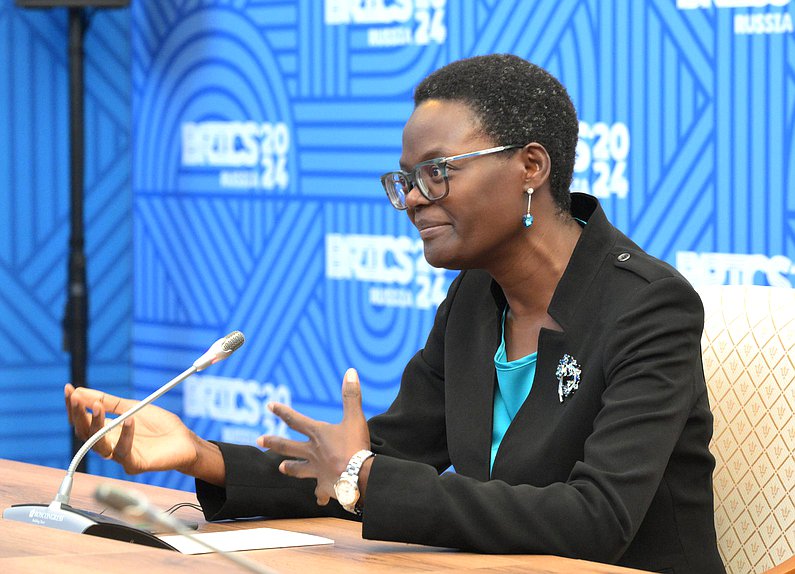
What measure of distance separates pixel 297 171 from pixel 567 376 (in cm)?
256

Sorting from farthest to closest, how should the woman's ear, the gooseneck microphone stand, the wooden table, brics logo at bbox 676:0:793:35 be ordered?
the gooseneck microphone stand
brics logo at bbox 676:0:793:35
the woman's ear
the wooden table

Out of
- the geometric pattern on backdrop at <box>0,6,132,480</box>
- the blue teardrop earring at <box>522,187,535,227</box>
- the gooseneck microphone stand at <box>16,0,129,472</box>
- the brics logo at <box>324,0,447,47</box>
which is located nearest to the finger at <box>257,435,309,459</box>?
the blue teardrop earring at <box>522,187,535,227</box>

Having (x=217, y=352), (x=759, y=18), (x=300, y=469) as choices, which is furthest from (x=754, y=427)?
(x=759, y=18)

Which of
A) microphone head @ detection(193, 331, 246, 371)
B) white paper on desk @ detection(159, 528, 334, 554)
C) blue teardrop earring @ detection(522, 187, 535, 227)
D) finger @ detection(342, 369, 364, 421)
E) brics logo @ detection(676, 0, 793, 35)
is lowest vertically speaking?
white paper on desk @ detection(159, 528, 334, 554)

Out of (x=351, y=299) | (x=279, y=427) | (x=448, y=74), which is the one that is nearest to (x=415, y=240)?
(x=351, y=299)

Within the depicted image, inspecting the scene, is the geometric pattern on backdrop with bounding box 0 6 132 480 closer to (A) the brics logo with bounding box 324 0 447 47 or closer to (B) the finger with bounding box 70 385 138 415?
(A) the brics logo with bounding box 324 0 447 47

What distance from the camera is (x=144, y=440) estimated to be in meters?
1.93

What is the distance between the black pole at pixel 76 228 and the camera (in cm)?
452

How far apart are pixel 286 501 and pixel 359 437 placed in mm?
331

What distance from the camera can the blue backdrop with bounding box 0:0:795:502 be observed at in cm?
313

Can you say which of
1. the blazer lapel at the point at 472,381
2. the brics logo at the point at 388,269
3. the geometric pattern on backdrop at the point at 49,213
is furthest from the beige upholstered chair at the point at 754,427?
the geometric pattern on backdrop at the point at 49,213

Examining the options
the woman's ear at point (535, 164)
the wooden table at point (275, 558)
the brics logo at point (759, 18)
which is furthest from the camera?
the brics logo at point (759, 18)

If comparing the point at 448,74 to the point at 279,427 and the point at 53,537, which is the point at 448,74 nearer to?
the point at 53,537

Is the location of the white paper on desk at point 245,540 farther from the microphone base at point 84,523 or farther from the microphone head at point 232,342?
the microphone head at point 232,342
